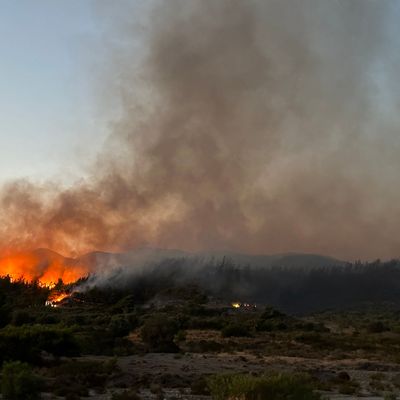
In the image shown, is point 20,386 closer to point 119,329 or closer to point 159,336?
point 159,336

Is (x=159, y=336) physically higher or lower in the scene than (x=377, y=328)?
higher

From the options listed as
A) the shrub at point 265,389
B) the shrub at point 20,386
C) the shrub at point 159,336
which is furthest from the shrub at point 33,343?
the shrub at point 265,389

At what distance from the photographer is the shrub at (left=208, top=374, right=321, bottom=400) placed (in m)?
15.5

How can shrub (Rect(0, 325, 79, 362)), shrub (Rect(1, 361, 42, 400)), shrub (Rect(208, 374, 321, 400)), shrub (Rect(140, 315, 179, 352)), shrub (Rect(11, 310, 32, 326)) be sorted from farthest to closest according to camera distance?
shrub (Rect(11, 310, 32, 326))
shrub (Rect(140, 315, 179, 352))
shrub (Rect(0, 325, 79, 362))
shrub (Rect(1, 361, 42, 400))
shrub (Rect(208, 374, 321, 400))

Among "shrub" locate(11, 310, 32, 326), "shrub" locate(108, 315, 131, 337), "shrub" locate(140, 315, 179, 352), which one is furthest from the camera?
"shrub" locate(11, 310, 32, 326)

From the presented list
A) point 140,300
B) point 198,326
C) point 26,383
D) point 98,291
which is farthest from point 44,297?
point 26,383

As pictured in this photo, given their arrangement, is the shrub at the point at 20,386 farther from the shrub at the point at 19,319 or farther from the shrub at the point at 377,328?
the shrub at the point at 377,328

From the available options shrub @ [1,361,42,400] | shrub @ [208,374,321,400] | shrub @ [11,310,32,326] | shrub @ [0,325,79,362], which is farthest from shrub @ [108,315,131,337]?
shrub @ [208,374,321,400]

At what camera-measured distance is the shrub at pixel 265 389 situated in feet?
51.0

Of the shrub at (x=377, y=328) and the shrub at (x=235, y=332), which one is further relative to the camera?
the shrub at (x=377, y=328)

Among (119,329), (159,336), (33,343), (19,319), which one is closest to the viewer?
(33,343)

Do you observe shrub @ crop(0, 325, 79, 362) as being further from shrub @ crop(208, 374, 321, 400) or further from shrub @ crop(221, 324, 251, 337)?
shrub @ crop(221, 324, 251, 337)

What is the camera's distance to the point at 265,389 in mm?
15719

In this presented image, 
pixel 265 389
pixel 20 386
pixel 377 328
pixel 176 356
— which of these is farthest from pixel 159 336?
pixel 377 328
